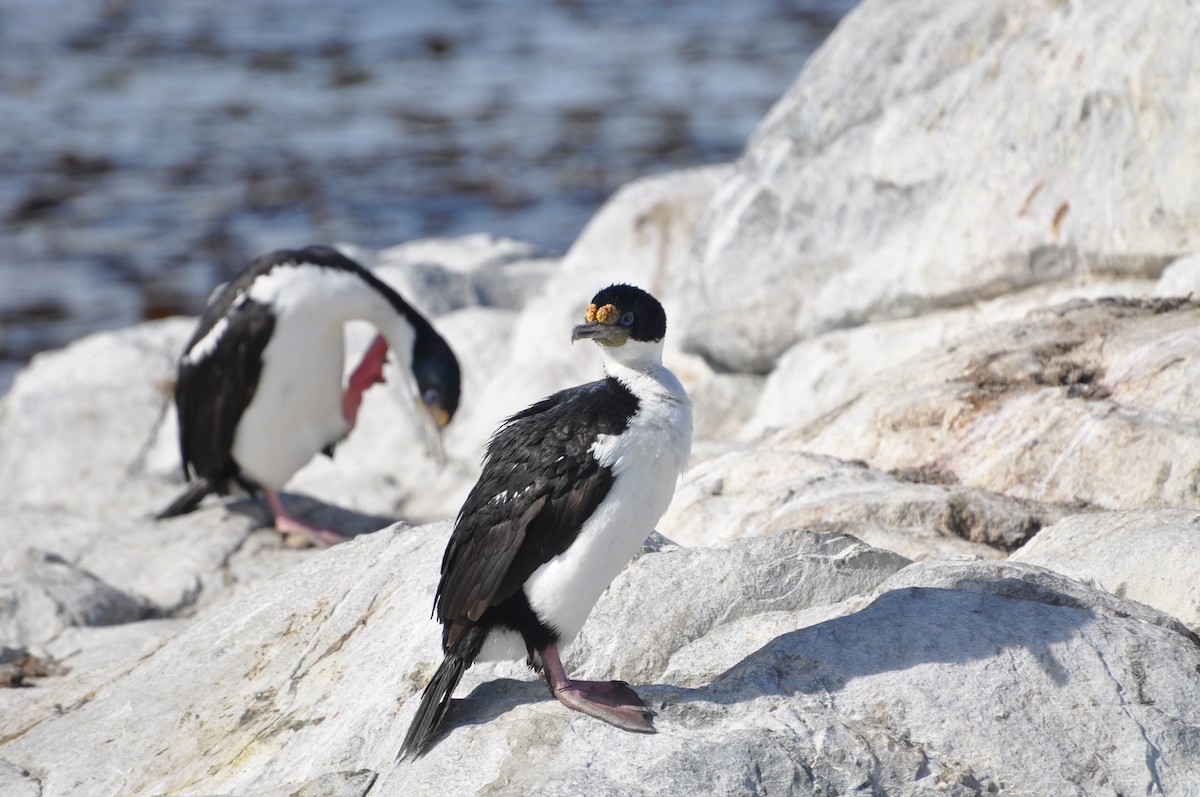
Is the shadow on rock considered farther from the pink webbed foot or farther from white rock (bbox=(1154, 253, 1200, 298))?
white rock (bbox=(1154, 253, 1200, 298))

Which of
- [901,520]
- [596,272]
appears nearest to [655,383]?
[901,520]

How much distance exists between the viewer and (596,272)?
1084 centimetres

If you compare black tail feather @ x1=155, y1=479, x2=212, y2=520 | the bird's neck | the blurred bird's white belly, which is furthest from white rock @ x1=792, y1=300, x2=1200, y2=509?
black tail feather @ x1=155, y1=479, x2=212, y2=520

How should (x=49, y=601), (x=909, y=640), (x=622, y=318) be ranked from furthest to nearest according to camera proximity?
(x=49, y=601), (x=622, y=318), (x=909, y=640)

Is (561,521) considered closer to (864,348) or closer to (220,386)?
(864,348)

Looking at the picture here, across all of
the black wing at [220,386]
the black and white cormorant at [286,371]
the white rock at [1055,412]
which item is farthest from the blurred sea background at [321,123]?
the white rock at [1055,412]

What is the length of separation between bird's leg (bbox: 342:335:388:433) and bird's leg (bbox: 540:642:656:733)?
4.85 meters

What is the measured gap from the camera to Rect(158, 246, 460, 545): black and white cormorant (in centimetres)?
779

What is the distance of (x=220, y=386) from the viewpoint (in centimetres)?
812

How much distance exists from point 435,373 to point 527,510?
4.44 metres

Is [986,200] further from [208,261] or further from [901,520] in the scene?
[208,261]

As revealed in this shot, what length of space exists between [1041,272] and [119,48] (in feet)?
74.8

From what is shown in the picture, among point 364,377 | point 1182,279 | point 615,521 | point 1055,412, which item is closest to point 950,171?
point 1182,279

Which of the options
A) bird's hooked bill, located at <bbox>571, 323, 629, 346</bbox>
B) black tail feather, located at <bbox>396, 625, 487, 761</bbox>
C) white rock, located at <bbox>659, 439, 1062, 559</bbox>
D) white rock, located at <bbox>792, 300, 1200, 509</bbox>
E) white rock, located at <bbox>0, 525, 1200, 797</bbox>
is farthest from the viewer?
white rock, located at <bbox>792, 300, 1200, 509</bbox>
